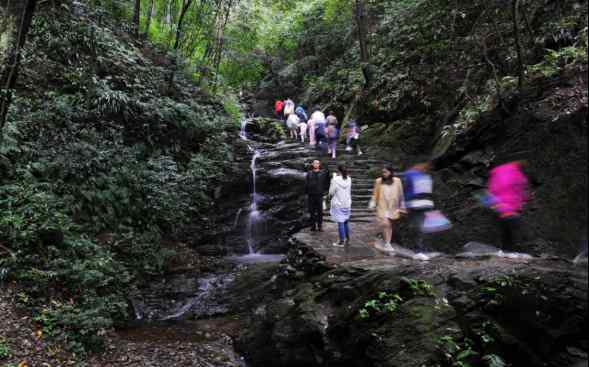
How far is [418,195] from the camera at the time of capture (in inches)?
284

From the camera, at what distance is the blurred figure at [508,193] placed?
588 cm

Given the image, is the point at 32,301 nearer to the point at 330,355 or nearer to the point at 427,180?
the point at 330,355

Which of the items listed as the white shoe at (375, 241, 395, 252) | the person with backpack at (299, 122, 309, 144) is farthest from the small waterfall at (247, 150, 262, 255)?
the white shoe at (375, 241, 395, 252)

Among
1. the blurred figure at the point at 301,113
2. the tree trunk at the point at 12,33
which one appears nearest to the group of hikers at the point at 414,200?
the tree trunk at the point at 12,33

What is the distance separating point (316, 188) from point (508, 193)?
4.30 m

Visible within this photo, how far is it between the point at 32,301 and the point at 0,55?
3.77m

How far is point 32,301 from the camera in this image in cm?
664

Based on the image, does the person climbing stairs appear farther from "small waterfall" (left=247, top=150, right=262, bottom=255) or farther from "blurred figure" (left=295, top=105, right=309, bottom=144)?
"blurred figure" (left=295, top=105, right=309, bottom=144)

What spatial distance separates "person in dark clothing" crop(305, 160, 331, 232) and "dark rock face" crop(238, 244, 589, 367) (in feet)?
7.78

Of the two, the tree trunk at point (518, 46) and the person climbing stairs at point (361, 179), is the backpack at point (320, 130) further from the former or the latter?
the tree trunk at point (518, 46)

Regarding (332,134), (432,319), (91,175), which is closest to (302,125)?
(332,134)

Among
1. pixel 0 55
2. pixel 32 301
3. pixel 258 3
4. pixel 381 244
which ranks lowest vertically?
pixel 32 301

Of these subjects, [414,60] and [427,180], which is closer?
[427,180]

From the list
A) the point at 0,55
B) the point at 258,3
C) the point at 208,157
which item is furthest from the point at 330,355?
the point at 258,3
